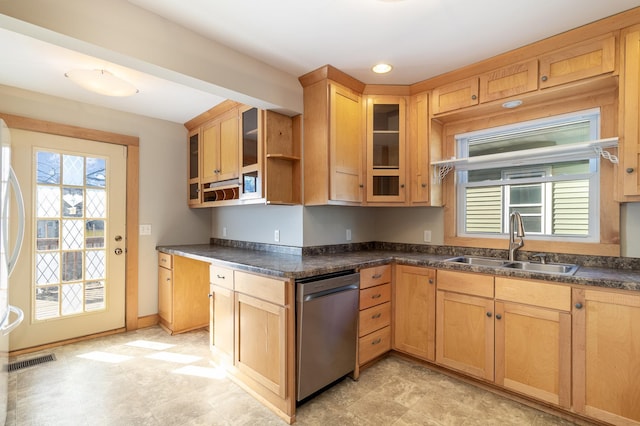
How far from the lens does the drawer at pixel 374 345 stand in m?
2.41

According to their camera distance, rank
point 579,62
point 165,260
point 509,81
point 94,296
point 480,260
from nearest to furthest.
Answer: point 579,62 < point 509,81 < point 480,260 < point 94,296 < point 165,260

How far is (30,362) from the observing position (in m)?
2.60

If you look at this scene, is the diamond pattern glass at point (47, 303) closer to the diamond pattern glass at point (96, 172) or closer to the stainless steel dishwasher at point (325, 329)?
the diamond pattern glass at point (96, 172)

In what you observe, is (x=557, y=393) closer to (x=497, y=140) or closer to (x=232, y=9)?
(x=497, y=140)

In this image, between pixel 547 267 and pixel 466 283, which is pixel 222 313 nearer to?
pixel 466 283

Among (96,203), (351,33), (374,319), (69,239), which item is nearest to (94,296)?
(69,239)

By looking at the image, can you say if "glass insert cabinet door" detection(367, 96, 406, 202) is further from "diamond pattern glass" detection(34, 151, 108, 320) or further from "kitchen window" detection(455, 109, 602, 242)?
"diamond pattern glass" detection(34, 151, 108, 320)

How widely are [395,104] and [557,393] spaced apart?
8.26ft

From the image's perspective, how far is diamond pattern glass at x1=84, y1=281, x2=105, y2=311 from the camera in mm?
3146

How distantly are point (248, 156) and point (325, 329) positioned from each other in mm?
1680

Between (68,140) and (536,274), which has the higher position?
(68,140)

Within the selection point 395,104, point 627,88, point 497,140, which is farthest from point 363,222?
point 627,88

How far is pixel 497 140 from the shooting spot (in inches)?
109

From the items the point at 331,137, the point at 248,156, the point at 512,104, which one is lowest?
the point at 248,156
